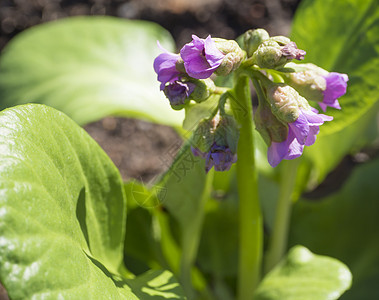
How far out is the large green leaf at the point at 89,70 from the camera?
1.55 m

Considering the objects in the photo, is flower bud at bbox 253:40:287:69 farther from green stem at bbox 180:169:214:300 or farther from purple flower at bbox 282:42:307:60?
green stem at bbox 180:169:214:300

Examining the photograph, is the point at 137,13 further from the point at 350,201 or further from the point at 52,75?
the point at 350,201

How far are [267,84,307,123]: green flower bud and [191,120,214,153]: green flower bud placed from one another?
108 millimetres

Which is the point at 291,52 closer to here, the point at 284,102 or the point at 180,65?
the point at 284,102

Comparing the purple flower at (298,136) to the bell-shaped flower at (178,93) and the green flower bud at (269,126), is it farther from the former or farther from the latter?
the bell-shaped flower at (178,93)

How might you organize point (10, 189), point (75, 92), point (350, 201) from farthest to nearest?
point (350, 201) → point (75, 92) → point (10, 189)

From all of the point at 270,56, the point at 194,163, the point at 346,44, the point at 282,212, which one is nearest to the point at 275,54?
the point at 270,56

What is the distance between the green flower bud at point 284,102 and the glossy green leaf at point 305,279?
41 cm

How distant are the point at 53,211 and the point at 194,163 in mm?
403

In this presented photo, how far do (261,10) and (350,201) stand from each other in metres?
1.22

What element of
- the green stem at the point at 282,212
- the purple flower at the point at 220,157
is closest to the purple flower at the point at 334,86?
the purple flower at the point at 220,157

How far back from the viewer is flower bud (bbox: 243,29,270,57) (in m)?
0.93

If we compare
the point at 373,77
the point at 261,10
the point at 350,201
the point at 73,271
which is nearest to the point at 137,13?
the point at 261,10

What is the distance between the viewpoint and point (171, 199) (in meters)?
1.29
